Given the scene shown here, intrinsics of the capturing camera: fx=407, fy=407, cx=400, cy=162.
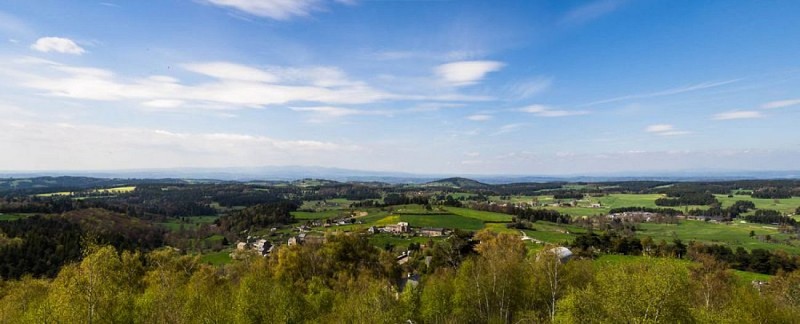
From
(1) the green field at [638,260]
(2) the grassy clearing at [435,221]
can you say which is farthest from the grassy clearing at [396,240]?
(1) the green field at [638,260]

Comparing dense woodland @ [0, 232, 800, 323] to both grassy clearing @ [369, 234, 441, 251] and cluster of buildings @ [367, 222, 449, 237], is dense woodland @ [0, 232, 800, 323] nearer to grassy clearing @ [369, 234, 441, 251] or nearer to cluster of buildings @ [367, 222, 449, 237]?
grassy clearing @ [369, 234, 441, 251]

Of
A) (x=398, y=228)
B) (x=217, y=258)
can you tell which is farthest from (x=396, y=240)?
(x=217, y=258)

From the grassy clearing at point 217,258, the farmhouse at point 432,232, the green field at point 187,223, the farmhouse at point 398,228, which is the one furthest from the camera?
the green field at point 187,223

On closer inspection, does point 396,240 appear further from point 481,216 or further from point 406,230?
point 481,216

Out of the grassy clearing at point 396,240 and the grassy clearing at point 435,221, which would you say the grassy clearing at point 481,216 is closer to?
the grassy clearing at point 435,221

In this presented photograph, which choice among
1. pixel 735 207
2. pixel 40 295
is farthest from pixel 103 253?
pixel 735 207

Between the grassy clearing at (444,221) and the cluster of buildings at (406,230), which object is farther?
the grassy clearing at (444,221)

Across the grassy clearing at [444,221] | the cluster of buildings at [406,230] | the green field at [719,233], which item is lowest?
the green field at [719,233]

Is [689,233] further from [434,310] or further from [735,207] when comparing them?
[434,310]
